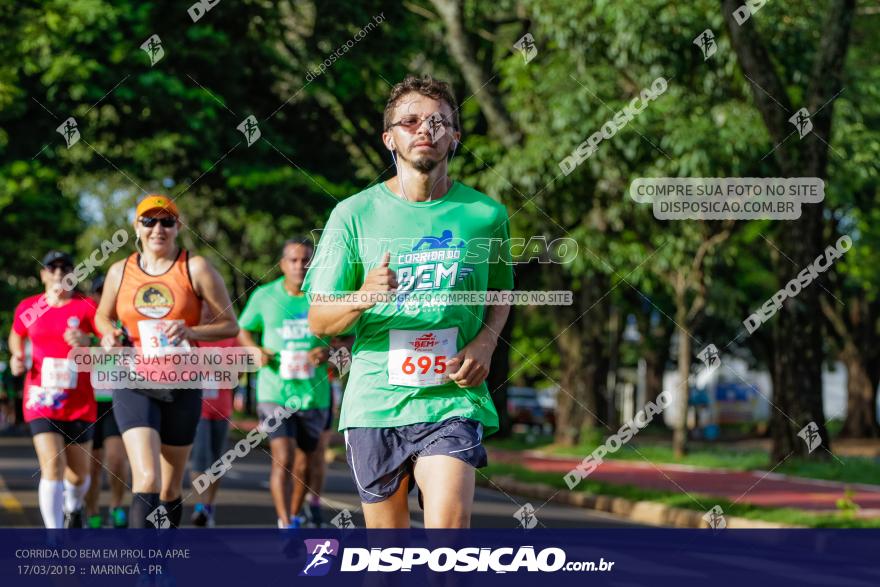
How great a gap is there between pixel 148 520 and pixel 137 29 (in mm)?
15947

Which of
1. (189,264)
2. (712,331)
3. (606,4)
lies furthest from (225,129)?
(712,331)

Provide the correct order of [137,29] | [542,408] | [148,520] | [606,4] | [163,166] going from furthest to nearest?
[542,408] < [163,166] < [137,29] < [606,4] < [148,520]

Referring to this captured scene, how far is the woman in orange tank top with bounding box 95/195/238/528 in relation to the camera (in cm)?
779

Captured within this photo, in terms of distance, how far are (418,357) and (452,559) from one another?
26.3 inches

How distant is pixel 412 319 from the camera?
5.17m

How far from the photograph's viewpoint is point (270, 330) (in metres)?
10.7

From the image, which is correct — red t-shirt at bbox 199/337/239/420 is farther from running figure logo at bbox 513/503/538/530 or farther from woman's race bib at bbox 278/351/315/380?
running figure logo at bbox 513/503/538/530

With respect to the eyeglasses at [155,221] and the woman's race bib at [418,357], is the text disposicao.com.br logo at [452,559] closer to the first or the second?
the woman's race bib at [418,357]

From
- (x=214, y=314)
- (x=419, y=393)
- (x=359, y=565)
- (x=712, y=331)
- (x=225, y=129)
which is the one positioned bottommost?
(x=359, y=565)

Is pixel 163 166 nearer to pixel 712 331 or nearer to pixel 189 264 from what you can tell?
pixel 189 264

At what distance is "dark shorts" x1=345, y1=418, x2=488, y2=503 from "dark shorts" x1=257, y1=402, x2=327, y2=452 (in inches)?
220

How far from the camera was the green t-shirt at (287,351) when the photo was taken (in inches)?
419

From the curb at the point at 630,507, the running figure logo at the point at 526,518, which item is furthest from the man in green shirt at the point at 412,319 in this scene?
the curb at the point at 630,507

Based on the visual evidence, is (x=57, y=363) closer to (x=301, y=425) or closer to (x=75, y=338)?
(x=75, y=338)
